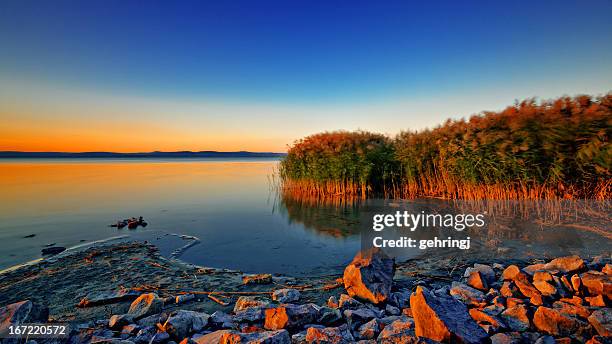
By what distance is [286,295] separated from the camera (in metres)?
5.04

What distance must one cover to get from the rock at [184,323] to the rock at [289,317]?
85 cm

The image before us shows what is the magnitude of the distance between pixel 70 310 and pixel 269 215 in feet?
31.2

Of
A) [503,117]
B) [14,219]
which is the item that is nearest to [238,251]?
[503,117]

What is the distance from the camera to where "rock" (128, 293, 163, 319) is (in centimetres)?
436

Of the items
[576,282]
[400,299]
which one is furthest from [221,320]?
[576,282]

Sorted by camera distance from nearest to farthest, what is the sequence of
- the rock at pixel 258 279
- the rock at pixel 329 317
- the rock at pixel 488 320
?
the rock at pixel 488 320
the rock at pixel 329 317
the rock at pixel 258 279

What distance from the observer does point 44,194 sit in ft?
67.5

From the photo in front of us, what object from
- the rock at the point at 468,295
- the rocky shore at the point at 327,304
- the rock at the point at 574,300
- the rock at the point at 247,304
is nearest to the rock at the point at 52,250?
the rocky shore at the point at 327,304

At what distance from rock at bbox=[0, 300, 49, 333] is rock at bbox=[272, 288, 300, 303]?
308 cm

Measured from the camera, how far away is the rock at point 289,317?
12.7ft

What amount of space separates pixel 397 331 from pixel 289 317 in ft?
4.31

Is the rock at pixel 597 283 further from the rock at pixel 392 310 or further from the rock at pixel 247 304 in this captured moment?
the rock at pixel 247 304

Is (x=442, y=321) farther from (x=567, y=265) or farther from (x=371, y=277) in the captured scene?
(x=567, y=265)

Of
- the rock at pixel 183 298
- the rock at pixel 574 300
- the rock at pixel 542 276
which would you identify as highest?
the rock at pixel 542 276
